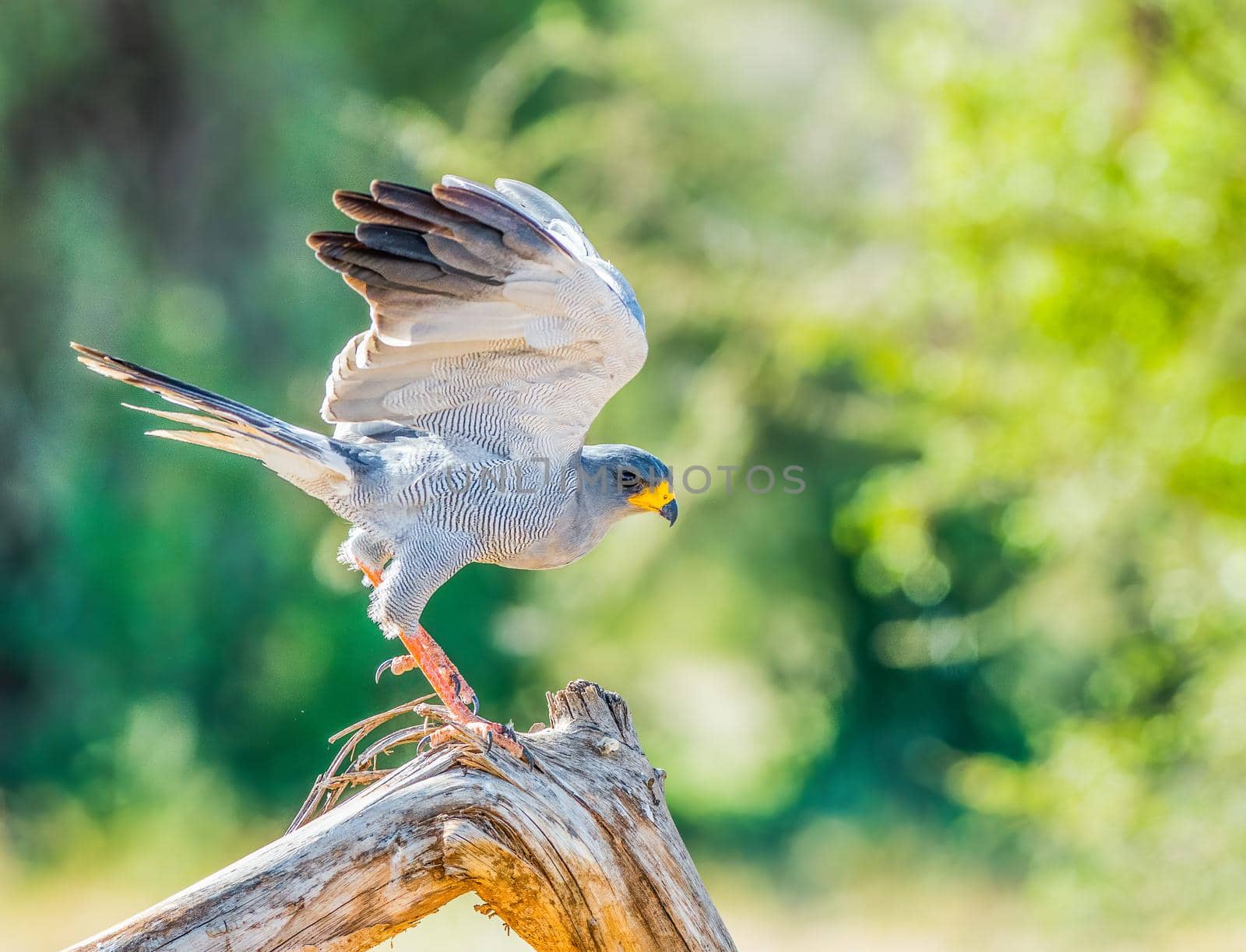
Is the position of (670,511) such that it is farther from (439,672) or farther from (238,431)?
(238,431)

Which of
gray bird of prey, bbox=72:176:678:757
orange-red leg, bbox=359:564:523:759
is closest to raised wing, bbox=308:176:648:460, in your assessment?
gray bird of prey, bbox=72:176:678:757

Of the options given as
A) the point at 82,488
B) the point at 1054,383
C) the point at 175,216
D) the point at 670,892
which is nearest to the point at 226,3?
the point at 175,216

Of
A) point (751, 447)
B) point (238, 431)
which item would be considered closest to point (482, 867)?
point (238, 431)

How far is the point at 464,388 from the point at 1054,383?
397cm

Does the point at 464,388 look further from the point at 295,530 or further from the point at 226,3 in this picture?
the point at 226,3

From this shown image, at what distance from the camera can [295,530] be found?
307 inches

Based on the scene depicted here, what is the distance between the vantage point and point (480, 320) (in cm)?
314

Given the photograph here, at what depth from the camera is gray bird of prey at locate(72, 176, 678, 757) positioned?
2963mm

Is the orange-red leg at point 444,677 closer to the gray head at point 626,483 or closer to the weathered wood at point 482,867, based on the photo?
the weathered wood at point 482,867

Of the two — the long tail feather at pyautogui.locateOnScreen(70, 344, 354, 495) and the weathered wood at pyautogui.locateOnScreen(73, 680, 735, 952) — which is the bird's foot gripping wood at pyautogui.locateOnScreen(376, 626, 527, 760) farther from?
the long tail feather at pyautogui.locateOnScreen(70, 344, 354, 495)

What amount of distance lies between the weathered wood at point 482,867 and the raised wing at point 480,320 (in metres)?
0.95

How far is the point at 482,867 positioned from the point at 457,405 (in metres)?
1.35

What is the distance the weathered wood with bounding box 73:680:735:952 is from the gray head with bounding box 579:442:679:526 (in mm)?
848

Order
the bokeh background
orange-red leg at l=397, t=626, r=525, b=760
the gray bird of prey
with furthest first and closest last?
the bokeh background
orange-red leg at l=397, t=626, r=525, b=760
the gray bird of prey
